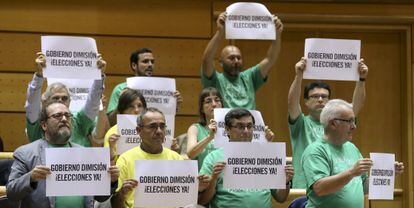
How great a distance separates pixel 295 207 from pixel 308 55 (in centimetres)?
112

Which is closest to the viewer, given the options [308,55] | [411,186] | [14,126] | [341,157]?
[341,157]

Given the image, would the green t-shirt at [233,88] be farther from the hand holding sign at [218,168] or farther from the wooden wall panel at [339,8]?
the wooden wall panel at [339,8]

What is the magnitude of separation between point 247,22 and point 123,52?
7.65ft

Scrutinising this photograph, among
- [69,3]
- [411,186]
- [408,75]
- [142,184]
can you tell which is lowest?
[411,186]

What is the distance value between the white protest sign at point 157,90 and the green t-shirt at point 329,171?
168cm

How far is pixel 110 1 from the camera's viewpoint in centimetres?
819

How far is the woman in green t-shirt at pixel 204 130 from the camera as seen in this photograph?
5.40 metres

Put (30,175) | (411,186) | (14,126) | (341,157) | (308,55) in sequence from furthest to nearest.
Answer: (411,186)
(14,126)
(308,55)
(341,157)
(30,175)

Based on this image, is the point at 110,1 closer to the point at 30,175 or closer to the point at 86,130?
the point at 86,130

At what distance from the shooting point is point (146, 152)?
4.78m

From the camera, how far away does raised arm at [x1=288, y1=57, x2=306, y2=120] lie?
17.9 feet

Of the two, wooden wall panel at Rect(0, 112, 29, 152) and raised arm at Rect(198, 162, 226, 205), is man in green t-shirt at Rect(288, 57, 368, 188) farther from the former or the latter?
wooden wall panel at Rect(0, 112, 29, 152)

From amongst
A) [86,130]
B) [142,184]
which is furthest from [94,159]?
[86,130]

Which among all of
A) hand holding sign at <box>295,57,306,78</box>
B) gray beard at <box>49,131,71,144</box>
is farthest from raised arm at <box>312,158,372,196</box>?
gray beard at <box>49,131,71,144</box>
